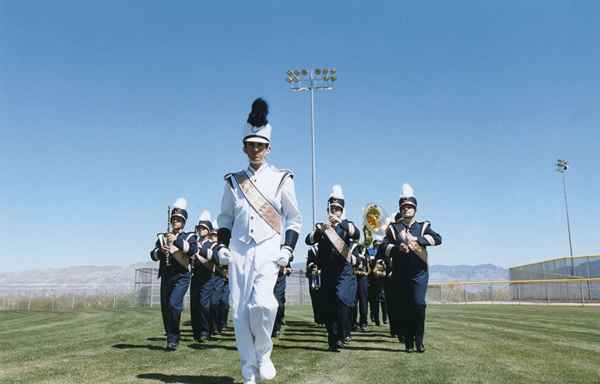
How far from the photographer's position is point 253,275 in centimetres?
450

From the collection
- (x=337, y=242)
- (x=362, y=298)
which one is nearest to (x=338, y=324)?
(x=337, y=242)

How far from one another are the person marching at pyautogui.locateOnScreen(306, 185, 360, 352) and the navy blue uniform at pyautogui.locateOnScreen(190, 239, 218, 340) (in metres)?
2.35

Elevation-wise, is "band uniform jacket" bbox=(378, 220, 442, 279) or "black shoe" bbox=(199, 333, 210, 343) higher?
"band uniform jacket" bbox=(378, 220, 442, 279)

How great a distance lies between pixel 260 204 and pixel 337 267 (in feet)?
12.0

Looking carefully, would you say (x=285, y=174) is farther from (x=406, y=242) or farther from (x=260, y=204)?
(x=406, y=242)

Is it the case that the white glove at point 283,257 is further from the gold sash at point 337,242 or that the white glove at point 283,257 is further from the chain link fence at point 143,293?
the chain link fence at point 143,293

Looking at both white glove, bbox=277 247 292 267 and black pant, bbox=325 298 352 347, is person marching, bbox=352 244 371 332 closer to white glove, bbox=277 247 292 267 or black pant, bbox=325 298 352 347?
black pant, bbox=325 298 352 347

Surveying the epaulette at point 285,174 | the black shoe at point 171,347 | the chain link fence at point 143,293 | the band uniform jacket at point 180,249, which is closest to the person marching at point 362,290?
the band uniform jacket at point 180,249

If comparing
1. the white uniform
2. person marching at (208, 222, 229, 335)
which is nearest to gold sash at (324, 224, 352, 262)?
person marching at (208, 222, 229, 335)

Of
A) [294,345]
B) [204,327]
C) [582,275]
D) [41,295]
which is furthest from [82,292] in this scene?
[582,275]

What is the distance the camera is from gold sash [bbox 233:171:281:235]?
4758 millimetres

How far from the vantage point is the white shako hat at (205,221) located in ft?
36.7

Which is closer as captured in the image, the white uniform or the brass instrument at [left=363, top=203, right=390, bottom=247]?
the white uniform

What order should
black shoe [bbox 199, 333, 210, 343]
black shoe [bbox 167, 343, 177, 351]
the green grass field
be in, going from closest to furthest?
the green grass field
black shoe [bbox 167, 343, 177, 351]
black shoe [bbox 199, 333, 210, 343]
